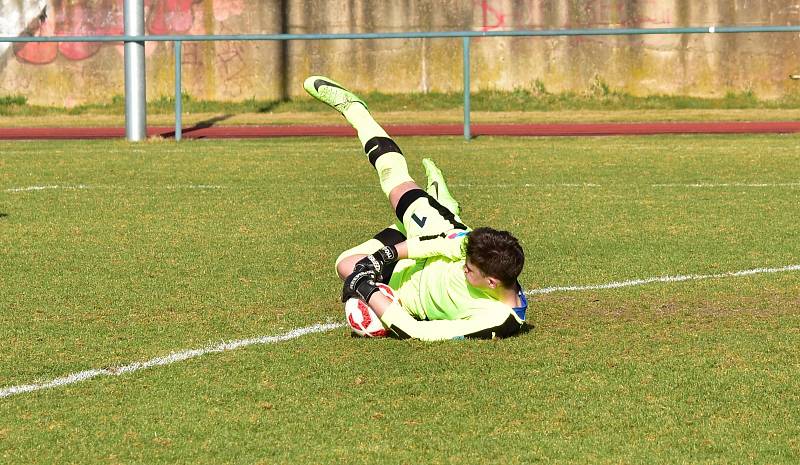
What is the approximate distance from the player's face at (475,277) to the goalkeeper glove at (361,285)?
0.47 meters

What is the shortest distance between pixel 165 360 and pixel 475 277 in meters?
1.48

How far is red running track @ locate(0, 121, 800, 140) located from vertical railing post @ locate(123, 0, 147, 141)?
104cm

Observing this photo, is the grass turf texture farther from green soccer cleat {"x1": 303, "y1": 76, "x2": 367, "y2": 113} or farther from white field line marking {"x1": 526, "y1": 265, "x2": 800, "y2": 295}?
green soccer cleat {"x1": 303, "y1": 76, "x2": 367, "y2": 113}

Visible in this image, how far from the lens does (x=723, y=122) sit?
2316 cm

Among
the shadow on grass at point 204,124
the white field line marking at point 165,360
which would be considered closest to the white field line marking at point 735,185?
the white field line marking at point 165,360

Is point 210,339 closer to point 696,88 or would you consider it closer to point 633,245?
point 633,245

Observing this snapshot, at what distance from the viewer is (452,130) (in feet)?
71.4

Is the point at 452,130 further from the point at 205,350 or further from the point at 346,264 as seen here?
the point at 205,350

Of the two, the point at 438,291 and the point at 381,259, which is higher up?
the point at 381,259

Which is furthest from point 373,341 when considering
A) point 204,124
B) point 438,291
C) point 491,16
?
point 491,16

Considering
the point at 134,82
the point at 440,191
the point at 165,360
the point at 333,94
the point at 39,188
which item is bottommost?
the point at 165,360

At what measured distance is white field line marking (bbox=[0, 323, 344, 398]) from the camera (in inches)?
233

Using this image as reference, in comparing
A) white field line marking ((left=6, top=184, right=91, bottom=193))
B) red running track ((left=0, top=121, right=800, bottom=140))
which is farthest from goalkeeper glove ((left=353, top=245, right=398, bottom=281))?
red running track ((left=0, top=121, right=800, bottom=140))

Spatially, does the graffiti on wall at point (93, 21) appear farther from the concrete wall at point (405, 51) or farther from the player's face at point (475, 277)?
the player's face at point (475, 277)
